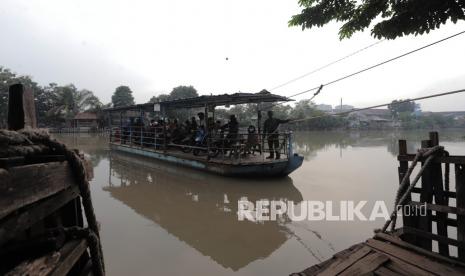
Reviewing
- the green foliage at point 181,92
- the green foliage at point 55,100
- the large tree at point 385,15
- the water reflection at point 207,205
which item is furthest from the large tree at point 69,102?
the large tree at point 385,15

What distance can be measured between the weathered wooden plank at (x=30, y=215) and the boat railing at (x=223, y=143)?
6931 millimetres

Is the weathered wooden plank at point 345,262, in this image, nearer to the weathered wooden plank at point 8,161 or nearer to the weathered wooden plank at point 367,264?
the weathered wooden plank at point 367,264

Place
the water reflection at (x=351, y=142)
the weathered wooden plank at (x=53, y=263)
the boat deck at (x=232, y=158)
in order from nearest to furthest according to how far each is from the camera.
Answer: the weathered wooden plank at (x=53, y=263) < the boat deck at (x=232, y=158) < the water reflection at (x=351, y=142)

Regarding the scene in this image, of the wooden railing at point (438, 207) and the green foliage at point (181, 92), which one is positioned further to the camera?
the green foliage at point (181, 92)

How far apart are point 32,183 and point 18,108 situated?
1.74 feet

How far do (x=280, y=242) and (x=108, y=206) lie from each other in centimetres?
400

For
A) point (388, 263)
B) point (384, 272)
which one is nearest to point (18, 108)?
point (384, 272)

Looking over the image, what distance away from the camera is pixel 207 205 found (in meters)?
6.46

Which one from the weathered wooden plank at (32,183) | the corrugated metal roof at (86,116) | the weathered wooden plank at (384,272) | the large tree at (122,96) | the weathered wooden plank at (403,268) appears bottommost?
the weathered wooden plank at (384,272)

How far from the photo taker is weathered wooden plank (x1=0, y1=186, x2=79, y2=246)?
1.02 metres

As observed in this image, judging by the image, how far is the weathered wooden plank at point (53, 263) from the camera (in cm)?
108

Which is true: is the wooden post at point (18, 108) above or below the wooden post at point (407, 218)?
above

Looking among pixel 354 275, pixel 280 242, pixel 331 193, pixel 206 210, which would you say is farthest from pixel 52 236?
pixel 331 193

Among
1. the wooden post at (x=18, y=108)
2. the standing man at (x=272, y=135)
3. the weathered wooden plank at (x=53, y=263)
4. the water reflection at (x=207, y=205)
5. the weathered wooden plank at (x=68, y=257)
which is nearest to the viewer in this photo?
the weathered wooden plank at (x=53, y=263)
